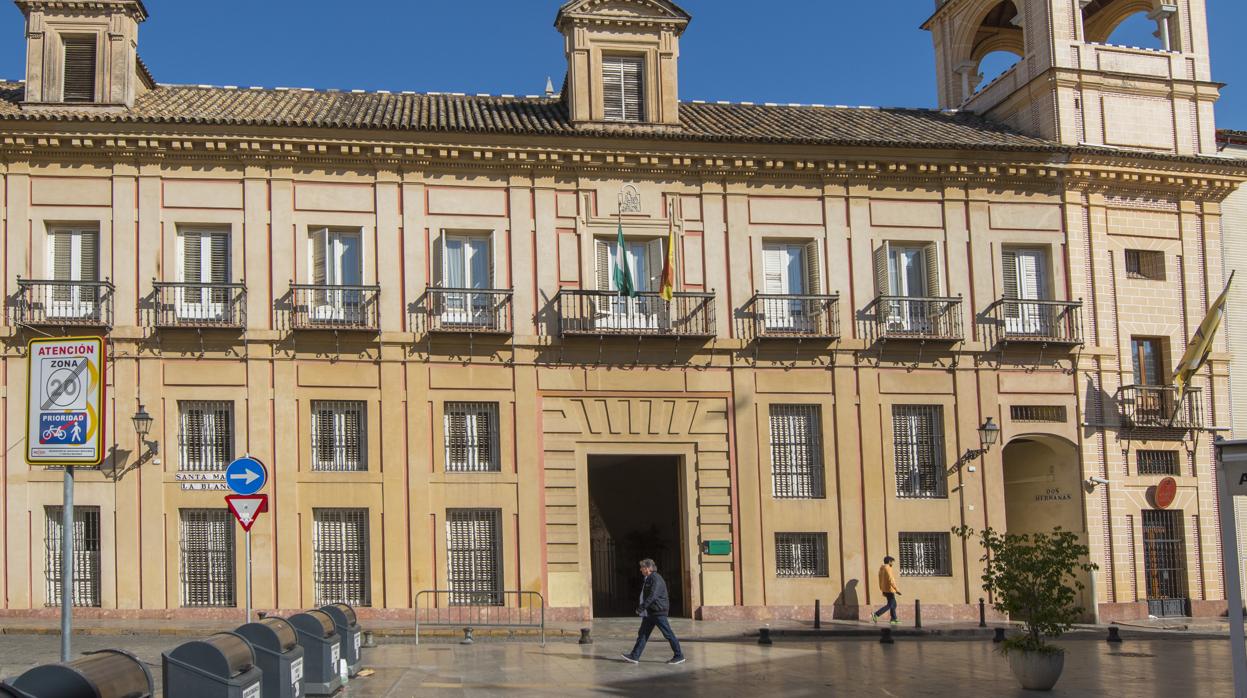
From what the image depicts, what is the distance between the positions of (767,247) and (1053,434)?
7173mm

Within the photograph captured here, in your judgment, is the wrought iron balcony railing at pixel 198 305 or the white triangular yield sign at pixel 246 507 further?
the wrought iron balcony railing at pixel 198 305

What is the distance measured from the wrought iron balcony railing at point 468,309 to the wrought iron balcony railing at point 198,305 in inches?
134

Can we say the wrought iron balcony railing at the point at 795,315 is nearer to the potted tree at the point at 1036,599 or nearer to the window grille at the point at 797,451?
the window grille at the point at 797,451

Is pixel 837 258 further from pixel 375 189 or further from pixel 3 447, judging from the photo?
pixel 3 447

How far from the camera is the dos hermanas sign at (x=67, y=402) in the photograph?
12500 mm

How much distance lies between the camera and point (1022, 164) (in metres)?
30.3

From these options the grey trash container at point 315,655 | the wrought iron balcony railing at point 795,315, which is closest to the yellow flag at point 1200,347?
Result: the wrought iron balcony railing at point 795,315

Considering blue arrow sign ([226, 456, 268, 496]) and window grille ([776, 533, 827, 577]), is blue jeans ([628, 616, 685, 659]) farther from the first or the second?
window grille ([776, 533, 827, 577])

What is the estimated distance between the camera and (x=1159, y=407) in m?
30.5

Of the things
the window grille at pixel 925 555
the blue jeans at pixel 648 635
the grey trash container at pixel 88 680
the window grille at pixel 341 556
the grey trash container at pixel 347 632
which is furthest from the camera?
the window grille at pixel 925 555

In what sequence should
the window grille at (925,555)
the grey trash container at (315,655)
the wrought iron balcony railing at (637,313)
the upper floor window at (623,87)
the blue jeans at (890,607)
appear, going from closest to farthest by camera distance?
the grey trash container at (315,655)
the blue jeans at (890,607)
the wrought iron balcony railing at (637,313)
the window grille at (925,555)
the upper floor window at (623,87)

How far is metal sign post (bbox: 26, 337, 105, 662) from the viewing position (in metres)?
12.5

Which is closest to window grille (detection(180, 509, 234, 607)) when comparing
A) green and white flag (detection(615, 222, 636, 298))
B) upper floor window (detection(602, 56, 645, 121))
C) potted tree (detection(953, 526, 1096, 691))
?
green and white flag (detection(615, 222, 636, 298))

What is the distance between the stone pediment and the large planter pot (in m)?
16.5
